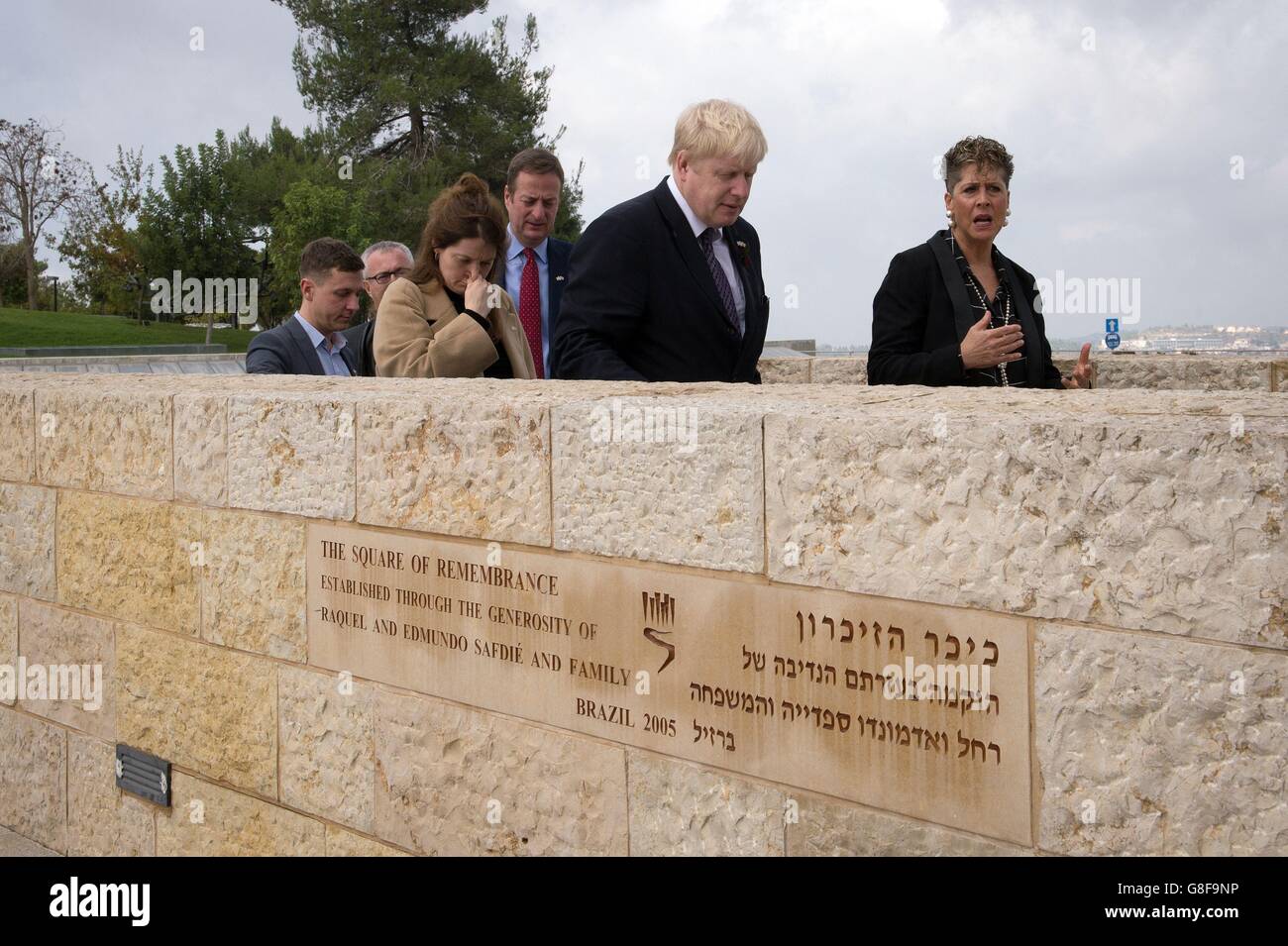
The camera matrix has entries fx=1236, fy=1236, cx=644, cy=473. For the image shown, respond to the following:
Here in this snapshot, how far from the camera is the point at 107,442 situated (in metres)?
4.41

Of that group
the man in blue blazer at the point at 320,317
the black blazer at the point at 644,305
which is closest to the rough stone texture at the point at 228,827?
the black blazer at the point at 644,305

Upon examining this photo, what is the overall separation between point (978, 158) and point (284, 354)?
2.97m

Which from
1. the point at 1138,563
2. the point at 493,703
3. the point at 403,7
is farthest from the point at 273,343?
the point at 403,7

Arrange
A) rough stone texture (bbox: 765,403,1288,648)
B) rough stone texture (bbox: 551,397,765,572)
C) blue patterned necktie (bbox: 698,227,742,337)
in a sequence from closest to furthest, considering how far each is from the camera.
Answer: rough stone texture (bbox: 765,403,1288,648)
rough stone texture (bbox: 551,397,765,572)
blue patterned necktie (bbox: 698,227,742,337)

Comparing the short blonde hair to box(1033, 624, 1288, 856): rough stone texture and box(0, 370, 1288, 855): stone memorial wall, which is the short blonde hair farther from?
box(1033, 624, 1288, 856): rough stone texture

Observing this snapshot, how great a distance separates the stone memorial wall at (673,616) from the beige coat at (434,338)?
0.36 metres

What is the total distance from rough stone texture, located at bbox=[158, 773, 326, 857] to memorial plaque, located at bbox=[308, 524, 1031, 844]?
22.8 inches

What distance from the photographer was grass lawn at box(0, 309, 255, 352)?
34.2m

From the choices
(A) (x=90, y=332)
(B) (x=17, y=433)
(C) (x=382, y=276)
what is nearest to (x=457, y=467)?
(B) (x=17, y=433)

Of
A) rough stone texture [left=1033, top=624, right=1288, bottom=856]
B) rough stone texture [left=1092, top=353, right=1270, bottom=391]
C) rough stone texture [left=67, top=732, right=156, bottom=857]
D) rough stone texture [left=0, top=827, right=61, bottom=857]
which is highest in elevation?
rough stone texture [left=1092, top=353, right=1270, bottom=391]

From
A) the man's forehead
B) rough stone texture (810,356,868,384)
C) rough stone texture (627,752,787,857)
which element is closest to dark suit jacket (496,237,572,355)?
the man's forehead

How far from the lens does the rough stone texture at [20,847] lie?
4.81 metres

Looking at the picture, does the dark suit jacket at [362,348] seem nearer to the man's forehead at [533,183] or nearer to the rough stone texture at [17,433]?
the man's forehead at [533,183]

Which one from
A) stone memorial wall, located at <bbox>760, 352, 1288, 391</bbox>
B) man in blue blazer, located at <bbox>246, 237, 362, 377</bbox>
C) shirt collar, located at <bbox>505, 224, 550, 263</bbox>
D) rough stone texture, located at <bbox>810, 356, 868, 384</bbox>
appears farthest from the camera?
rough stone texture, located at <bbox>810, 356, 868, 384</bbox>
